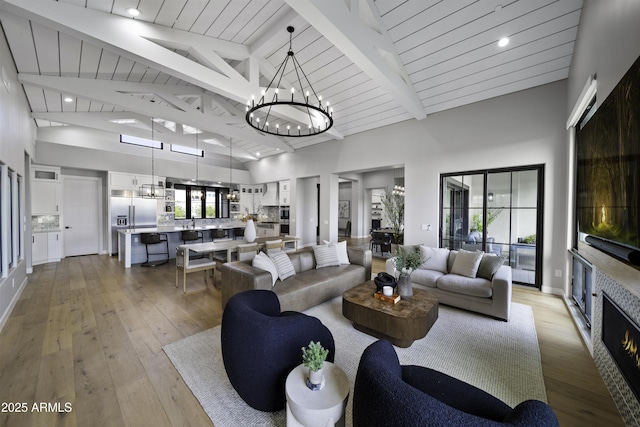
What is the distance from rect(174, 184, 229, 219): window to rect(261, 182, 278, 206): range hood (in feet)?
5.18

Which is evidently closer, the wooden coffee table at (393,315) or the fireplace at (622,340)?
the fireplace at (622,340)

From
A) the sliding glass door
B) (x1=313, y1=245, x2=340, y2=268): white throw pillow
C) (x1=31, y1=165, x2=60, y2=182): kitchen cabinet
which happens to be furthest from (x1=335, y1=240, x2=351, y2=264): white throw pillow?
(x1=31, y1=165, x2=60, y2=182): kitchen cabinet

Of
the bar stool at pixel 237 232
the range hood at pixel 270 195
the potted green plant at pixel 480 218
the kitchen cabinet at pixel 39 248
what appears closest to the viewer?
the potted green plant at pixel 480 218

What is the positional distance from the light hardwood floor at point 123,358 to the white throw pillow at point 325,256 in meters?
1.69

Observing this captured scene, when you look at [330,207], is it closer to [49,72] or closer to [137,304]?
[137,304]

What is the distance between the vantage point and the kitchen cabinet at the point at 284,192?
8.71 meters

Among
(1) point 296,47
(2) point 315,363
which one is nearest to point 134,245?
(1) point 296,47

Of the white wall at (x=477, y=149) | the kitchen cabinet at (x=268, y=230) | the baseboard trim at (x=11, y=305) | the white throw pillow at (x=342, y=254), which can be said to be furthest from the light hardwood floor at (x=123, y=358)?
the kitchen cabinet at (x=268, y=230)

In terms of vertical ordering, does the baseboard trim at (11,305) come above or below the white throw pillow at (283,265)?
below

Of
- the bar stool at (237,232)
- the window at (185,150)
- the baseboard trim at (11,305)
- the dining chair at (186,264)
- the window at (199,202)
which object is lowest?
the baseboard trim at (11,305)

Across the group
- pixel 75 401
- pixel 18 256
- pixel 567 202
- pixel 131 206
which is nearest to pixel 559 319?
pixel 567 202

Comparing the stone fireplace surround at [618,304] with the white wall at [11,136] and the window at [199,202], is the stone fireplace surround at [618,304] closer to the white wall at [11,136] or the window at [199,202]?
the white wall at [11,136]

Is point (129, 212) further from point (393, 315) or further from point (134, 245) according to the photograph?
point (393, 315)

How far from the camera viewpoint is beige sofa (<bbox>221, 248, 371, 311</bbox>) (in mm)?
3041
